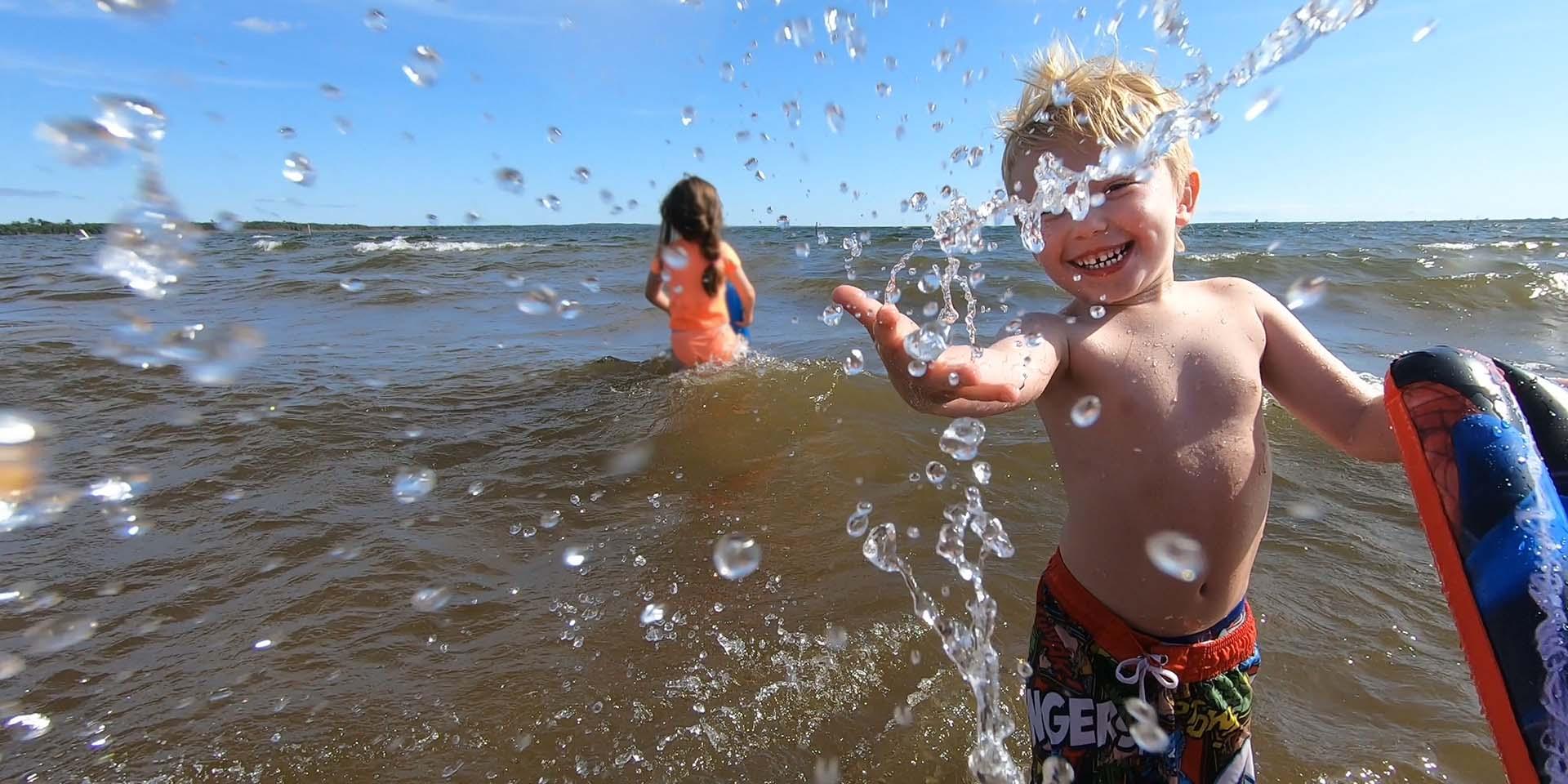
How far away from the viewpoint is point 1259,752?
2086 millimetres

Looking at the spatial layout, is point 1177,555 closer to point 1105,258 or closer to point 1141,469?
point 1141,469

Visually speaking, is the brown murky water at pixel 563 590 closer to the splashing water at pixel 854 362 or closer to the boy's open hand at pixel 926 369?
the splashing water at pixel 854 362

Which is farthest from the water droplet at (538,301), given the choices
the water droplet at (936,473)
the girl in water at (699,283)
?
the water droplet at (936,473)

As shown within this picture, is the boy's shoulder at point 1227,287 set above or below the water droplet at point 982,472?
above

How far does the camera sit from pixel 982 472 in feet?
12.9

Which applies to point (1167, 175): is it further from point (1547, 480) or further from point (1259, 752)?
Answer: point (1259, 752)

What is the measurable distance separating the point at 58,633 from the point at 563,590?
1575mm

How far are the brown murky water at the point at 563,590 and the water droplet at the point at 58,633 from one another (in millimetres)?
45

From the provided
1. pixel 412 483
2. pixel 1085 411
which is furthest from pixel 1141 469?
pixel 412 483

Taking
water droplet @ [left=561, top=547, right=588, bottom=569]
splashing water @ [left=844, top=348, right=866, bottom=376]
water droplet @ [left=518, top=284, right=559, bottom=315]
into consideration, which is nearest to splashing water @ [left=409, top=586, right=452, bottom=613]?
water droplet @ [left=561, top=547, right=588, bottom=569]

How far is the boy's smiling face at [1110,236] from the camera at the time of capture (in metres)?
1.65

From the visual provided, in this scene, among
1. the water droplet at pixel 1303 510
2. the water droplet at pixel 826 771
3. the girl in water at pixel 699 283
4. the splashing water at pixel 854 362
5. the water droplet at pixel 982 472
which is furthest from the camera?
the girl in water at pixel 699 283

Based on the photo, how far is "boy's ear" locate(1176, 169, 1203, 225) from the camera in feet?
6.12

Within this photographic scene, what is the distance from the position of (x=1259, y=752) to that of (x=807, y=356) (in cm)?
492
